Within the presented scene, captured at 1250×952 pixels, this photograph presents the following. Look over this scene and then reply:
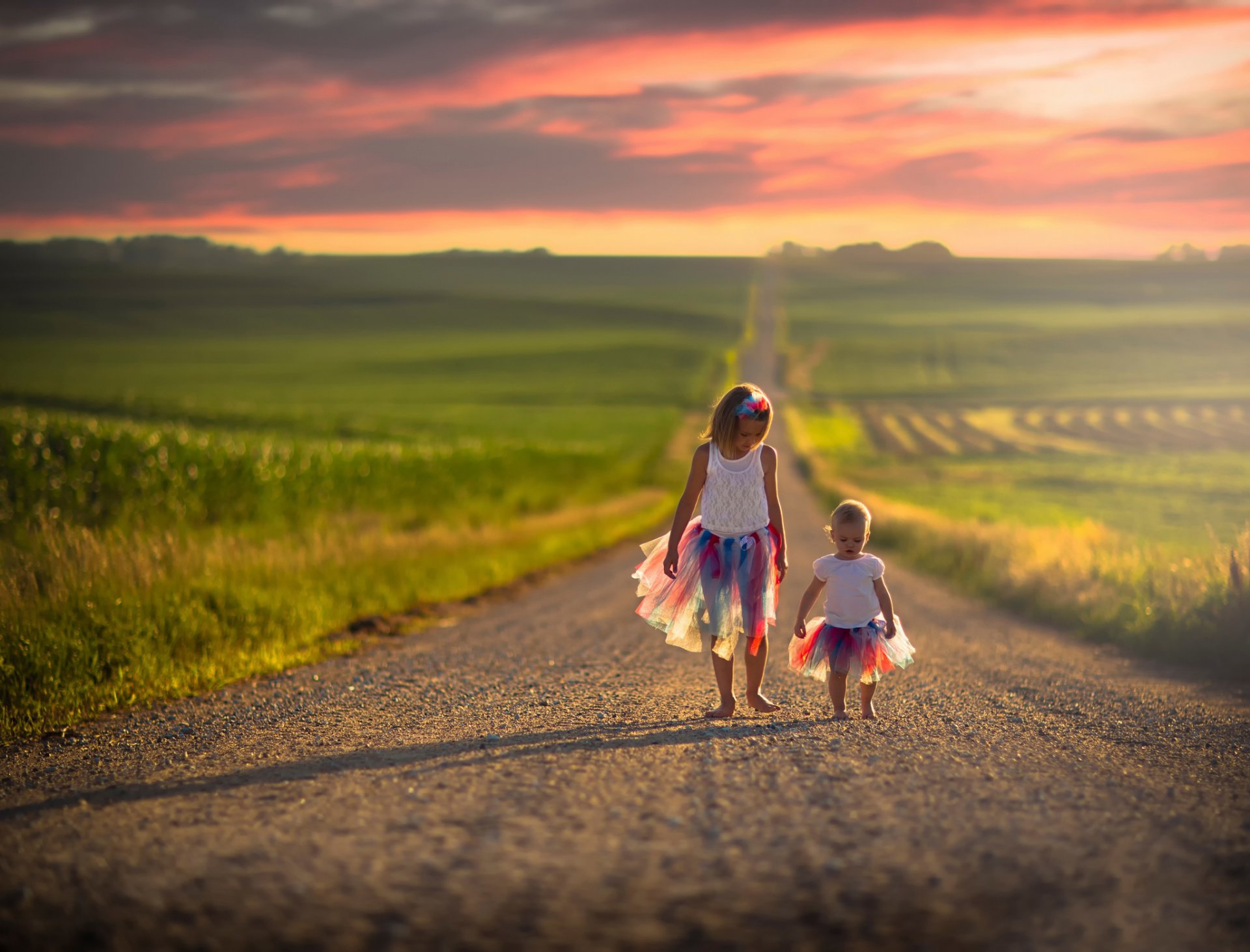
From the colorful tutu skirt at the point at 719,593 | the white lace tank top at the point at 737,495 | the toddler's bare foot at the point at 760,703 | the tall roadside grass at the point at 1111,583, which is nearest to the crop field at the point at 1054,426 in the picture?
the tall roadside grass at the point at 1111,583

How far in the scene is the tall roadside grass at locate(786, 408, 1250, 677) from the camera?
917cm

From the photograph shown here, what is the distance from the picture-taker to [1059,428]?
6600cm

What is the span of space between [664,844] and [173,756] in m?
3.10

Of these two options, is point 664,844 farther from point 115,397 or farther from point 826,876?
point 115,397

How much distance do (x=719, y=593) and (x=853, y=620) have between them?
815mm

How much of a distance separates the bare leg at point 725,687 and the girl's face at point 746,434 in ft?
4.20

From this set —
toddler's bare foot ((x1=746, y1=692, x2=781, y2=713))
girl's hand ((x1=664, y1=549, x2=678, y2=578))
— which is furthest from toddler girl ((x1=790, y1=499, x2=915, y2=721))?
girl's hand ((x1=664, y1=549, x2=678, y2=578))

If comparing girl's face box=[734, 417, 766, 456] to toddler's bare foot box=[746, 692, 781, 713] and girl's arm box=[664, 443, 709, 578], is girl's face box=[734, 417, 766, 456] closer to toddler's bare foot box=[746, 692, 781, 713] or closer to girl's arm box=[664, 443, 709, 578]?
girl's arm box=[664, 443, 709, 578]

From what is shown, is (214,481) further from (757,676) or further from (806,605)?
(806,605)

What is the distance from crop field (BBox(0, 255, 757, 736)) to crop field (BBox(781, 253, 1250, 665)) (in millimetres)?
8343

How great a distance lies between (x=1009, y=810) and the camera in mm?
3885

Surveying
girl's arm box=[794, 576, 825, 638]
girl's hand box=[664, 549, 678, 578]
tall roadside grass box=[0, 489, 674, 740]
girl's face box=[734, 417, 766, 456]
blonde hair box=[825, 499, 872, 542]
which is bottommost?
tall roadside grass box=[0, 489, 674, 740]

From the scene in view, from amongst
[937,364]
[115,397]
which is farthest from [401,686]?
[937,364]

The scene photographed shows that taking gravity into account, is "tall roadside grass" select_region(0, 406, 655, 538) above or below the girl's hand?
below
